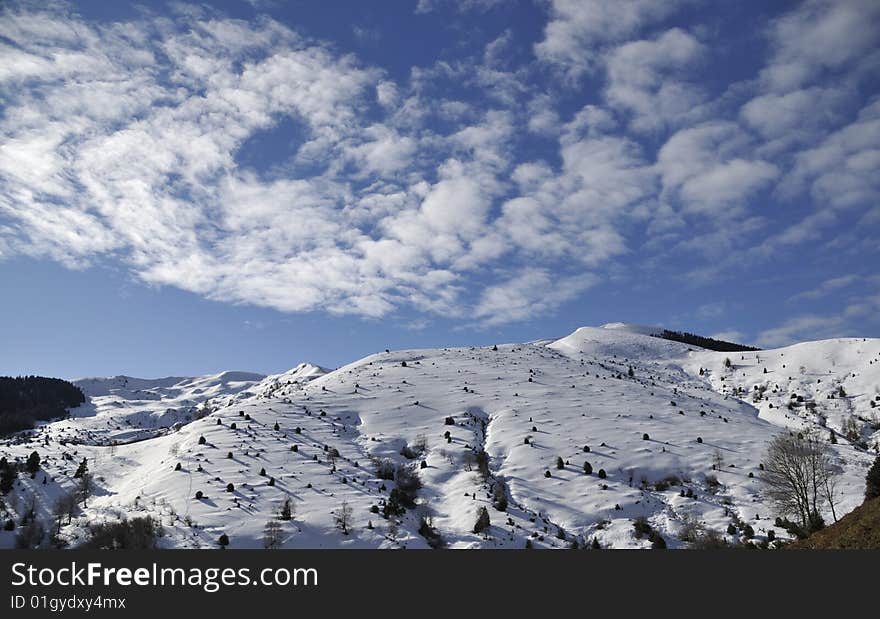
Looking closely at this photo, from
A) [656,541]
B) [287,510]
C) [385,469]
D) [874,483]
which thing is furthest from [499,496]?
[874,483]

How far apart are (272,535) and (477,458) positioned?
2444cm

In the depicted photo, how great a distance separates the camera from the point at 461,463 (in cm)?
5506

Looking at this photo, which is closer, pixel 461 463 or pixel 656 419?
pixel 461 463

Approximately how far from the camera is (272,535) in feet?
Result: 121

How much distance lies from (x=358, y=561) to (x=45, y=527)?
4021 centimetres

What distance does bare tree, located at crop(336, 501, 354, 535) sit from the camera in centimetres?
3941

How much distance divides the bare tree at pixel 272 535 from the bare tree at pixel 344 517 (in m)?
4.53

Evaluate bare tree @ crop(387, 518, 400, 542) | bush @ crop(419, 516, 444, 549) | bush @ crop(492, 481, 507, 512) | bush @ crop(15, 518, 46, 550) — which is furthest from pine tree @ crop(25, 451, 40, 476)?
bush @ crop(492, 481, 507, 512)

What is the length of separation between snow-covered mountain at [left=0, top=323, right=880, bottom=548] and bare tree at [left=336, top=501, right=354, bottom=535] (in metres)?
0.17

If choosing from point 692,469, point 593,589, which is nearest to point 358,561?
point 593,589

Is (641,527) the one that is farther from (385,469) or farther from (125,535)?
(125,535)

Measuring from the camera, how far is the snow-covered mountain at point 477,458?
133ft

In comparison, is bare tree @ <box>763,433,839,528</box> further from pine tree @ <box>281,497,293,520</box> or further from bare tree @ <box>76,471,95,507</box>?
bare tree @ <box>76,471,95,507</box>

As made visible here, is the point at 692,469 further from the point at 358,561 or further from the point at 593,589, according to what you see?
the point at 358,561
